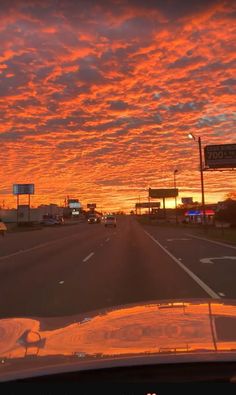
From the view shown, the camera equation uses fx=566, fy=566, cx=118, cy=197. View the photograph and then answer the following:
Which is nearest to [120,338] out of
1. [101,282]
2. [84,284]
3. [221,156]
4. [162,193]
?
[84,284]

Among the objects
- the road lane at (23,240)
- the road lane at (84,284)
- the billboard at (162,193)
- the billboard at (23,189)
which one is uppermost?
the billboard at (23,189)

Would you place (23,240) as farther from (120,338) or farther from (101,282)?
(120,338)

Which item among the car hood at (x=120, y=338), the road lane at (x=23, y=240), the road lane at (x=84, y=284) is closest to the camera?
the car hood at (x=120, y=338)

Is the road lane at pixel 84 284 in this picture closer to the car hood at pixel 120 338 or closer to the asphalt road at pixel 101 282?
the asphalt road at pixel 101 282

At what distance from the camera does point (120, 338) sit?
4629 mm

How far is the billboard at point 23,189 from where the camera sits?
140500 millimetres

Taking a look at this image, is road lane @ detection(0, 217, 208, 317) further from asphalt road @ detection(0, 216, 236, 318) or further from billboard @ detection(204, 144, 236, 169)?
billboard @ detection(204, 144, 236, 169)

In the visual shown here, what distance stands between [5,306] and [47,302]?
0.88 m

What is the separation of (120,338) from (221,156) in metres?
50.1

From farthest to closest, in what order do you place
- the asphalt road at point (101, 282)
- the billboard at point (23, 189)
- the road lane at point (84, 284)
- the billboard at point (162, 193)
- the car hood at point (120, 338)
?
the billboard at point (23, 189), the billboard at point (162, 193), the asphalt road at point (101, 282), the road lane at point (84, 284), the car hood at point (120, 338)

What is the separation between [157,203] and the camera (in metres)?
199

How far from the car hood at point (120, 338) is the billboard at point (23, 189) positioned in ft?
445

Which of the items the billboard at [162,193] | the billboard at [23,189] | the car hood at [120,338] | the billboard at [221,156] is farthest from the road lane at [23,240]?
A: the billboard at [23,189]

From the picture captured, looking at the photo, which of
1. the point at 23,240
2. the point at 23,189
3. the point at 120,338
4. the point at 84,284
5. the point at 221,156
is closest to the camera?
the point at 120,338
